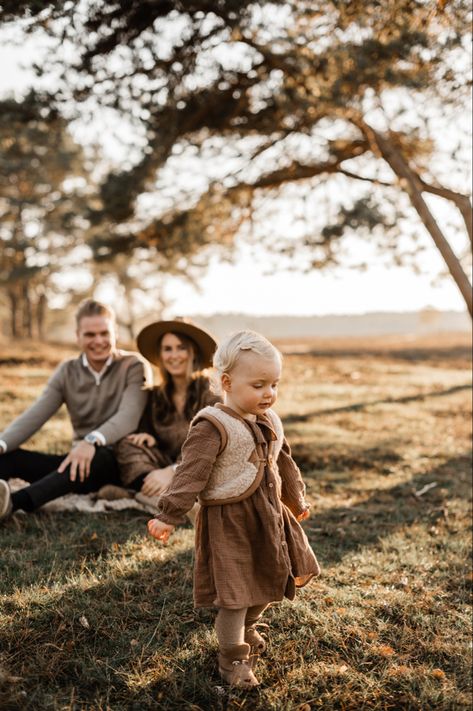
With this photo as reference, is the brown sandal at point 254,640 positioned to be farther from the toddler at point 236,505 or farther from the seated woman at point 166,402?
the seated woman at point 166,402

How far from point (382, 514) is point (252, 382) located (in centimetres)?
348

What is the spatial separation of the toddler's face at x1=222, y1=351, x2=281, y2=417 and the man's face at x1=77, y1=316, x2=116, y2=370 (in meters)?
2.67

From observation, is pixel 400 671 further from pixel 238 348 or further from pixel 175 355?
pixel 175 355

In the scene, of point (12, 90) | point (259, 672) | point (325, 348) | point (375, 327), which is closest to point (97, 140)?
point (12, 90)

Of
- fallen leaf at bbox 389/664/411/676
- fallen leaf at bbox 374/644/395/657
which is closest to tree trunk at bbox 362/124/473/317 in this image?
fallen leaf at bbox 374/644/395/657

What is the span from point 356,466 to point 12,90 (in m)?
6.83

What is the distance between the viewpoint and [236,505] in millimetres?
2666

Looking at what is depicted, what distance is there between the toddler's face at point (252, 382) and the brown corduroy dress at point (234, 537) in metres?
0.08

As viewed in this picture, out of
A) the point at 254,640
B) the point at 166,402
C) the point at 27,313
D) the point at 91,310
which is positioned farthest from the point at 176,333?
the point at 27,313

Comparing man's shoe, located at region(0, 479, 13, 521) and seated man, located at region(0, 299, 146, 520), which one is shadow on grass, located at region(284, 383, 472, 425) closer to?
seated man, located at region(0, 299, 146, 520)

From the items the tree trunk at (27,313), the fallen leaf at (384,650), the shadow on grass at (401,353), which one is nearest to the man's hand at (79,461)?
the fallen leaf at (384,650)

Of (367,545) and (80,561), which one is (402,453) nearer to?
(367,545)

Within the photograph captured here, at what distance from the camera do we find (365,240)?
368 inches

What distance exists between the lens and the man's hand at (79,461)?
4695mm
